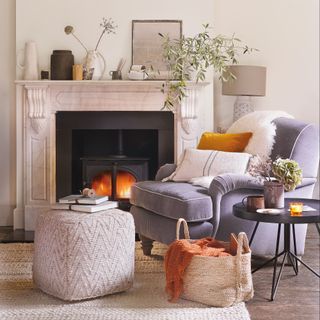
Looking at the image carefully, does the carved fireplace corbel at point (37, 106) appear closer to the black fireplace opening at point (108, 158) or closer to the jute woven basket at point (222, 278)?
the black fireplace opening at point (108, 158)

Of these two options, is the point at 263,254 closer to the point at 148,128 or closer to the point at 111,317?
the point at 111,317

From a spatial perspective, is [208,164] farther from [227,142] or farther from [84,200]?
[84,200]

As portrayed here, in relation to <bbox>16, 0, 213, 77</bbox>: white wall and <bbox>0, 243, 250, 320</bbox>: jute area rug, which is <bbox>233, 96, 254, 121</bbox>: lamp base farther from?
<bbox>0, 243, 250, 320</bbox>: jute area rug

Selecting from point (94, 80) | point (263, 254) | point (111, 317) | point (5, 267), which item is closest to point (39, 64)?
point (94, 80)

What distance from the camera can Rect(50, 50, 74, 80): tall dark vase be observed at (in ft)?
18.7

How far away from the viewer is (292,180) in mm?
3979

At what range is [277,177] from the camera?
13.1 feet

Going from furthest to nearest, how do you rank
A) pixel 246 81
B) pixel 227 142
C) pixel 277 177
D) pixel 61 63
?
pixel 61 63
pixel 246 81
pixel 227 142
pixel 277 177

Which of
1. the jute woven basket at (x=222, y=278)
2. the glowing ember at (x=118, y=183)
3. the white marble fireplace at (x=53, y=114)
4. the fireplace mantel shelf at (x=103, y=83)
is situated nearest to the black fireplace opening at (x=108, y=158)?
the glowing ember at (x=118, y=183)

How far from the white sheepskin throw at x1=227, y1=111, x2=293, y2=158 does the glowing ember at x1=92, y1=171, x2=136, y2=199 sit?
4.21 feet

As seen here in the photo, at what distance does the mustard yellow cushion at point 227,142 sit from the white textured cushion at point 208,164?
5.9 inches

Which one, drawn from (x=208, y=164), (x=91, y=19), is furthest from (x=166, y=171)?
(x=91, y=19)

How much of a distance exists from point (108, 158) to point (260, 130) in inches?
63.6

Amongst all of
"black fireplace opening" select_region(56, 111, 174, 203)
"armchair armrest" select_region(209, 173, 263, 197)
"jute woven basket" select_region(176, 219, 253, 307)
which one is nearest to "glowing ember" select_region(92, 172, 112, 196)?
"black fireplace opening" select_region(56, 111, 174, 203)
